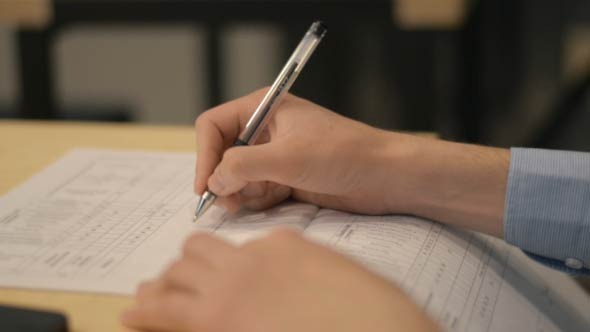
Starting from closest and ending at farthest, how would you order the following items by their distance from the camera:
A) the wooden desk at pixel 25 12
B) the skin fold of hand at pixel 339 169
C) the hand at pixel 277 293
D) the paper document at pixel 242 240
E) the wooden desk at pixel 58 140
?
the hand at pixel 277 293
the paper document at pixel 242 240
the skin fold of hand at pixel 339 169
the wooden desk at pixel 58 140
the wooden desk at pixel 25 12

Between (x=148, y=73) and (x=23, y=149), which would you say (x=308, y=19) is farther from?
(x=23, y=149)

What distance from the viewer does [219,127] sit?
805mm

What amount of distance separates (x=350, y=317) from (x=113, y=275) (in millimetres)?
272

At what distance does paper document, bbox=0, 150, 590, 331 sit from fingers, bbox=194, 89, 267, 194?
56mm

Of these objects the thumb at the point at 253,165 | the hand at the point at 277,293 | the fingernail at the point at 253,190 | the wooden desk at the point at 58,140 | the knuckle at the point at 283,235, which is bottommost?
the wooden desk at the point at 58,140

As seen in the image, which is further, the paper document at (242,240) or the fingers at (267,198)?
the fingers at (267,198)

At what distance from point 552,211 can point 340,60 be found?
1643 millimetres

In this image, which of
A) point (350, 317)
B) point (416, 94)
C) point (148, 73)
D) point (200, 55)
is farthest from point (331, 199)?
point (148, 73)

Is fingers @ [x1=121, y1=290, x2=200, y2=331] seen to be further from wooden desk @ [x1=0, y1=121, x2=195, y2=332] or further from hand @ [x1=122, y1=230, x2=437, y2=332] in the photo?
wooden desk @ [x1=0, y1=121, x2=195, y2=332]

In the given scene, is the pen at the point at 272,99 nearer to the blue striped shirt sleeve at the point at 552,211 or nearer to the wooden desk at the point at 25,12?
the blue striped shirt sleeve at the point at 552,211

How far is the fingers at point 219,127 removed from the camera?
78 cm

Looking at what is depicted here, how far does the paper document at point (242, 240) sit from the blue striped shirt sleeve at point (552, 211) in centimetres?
3

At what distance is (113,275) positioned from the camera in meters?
0.63

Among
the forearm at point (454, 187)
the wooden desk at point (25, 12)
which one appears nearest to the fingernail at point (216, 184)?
the forearm at point (454, 187)
